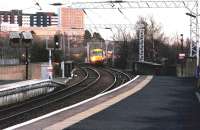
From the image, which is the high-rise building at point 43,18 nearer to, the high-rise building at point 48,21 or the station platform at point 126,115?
the high-rise building at point 48,21

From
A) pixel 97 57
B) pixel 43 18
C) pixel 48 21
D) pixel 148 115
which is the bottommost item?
pixel 148 115

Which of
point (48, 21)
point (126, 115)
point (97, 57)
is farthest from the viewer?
point (48, 21)

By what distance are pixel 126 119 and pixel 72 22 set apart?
367 ft

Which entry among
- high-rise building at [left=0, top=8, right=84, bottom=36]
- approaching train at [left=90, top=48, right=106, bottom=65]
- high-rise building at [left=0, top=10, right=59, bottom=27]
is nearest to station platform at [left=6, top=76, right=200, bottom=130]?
approaching train at [left=90, top=48, right=106, bottom=65]

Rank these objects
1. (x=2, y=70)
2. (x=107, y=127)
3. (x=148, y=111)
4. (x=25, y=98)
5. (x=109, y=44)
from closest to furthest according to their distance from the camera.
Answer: (x=107, y=127) → (x=148, y=111) → (x=25, y=98) → (x=2, y=70) → (x=109, y=44)

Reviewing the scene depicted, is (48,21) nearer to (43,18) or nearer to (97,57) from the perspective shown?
(43,18)

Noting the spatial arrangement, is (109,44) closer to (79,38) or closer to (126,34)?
(126,34)

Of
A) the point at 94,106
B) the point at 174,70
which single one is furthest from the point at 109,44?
the point at 94,106

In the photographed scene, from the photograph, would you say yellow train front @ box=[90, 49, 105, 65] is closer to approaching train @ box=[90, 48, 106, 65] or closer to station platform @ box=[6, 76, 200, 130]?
approaching train @ box=[90, 48, 106, 65]

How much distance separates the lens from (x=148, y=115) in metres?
16.4

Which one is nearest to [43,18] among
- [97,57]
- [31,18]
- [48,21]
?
[48,21]

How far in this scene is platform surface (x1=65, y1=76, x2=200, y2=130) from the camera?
13781 mm

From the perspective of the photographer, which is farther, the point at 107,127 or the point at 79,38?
the point at 79,38

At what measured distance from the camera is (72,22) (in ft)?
415
